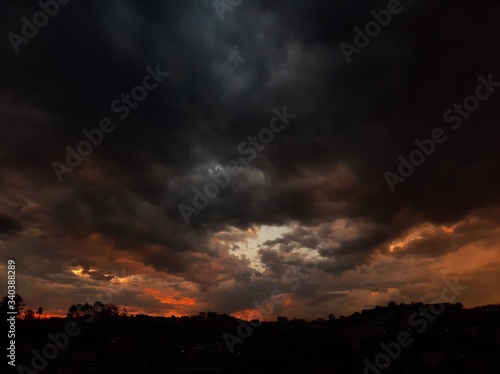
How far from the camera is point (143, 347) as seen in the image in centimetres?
10738

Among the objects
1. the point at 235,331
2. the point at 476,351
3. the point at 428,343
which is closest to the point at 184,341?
the point at 235,331

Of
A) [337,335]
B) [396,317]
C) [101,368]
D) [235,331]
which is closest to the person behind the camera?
[101,368]

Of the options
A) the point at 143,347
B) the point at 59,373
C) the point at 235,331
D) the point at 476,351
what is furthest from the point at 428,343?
the point at 59,373

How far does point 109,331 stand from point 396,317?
3709 inches

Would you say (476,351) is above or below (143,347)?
below

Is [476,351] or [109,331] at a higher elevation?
[109,331]

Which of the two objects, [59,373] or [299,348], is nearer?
[59,373]

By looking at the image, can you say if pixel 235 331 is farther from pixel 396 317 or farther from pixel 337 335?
pixel 396 317

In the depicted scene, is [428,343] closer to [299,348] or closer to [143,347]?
[299,348]

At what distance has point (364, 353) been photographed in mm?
99500

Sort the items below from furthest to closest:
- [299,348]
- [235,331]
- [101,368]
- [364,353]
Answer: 1. [235,331]
2. [299,348]
3. [364,353]
4. [101,368]

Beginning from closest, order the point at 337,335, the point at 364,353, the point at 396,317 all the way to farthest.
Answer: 1. the point at 364,353
2. the point at 337,335
3. the point at 396,317

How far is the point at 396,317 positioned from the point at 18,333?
120 metres

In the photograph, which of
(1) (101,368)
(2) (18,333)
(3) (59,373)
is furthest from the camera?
(2) (18,333)
